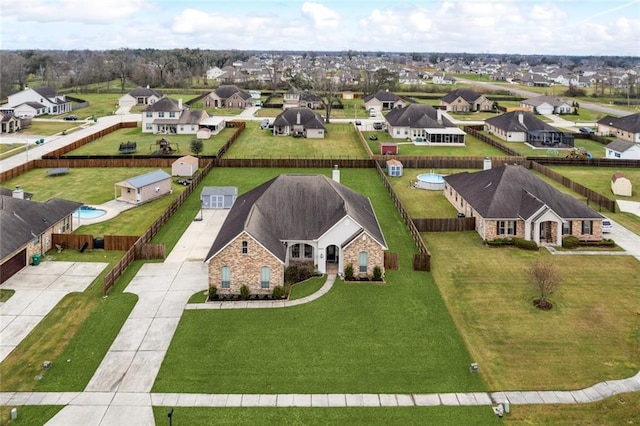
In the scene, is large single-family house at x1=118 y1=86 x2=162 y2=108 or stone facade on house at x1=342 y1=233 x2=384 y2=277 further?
large single-family house at x1=118 y1=86 x2=162 y2=108

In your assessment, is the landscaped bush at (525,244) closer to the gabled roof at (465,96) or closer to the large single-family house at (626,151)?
the large single-family house at (626,151)

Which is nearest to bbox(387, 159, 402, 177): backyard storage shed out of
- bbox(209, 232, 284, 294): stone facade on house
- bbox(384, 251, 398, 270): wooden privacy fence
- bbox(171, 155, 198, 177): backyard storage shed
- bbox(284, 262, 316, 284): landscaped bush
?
bbox(171, 155, 198, 177): backyard storage shed

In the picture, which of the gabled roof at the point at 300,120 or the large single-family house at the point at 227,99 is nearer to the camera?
the gabled roof at the point at 300,120

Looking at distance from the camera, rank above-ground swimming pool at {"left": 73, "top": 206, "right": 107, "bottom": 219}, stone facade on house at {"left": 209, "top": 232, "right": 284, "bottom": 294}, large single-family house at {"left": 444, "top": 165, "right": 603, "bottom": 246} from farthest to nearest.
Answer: above-ground swimming pool at {"left": 73, "top": 206, "right": 107, "bottom": 219} < large single-family house at {"left": 444, "top": 165, "right": 603, "bottom": 246} < stone facade on house at {"left": 209, "top": 232, "right": 284, "bottom": 294}

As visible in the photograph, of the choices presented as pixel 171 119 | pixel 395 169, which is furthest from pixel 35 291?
pixel 171 119

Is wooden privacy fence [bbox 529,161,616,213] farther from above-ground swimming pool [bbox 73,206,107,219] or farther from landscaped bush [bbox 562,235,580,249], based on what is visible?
above-ground swimming pool [bbox 73,206,107,219]

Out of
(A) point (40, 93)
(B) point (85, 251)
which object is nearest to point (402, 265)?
(B) point (85, 251)

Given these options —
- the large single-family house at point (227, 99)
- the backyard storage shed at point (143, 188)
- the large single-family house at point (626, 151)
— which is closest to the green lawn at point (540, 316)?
the backyard storage shed at point (143, 188)
